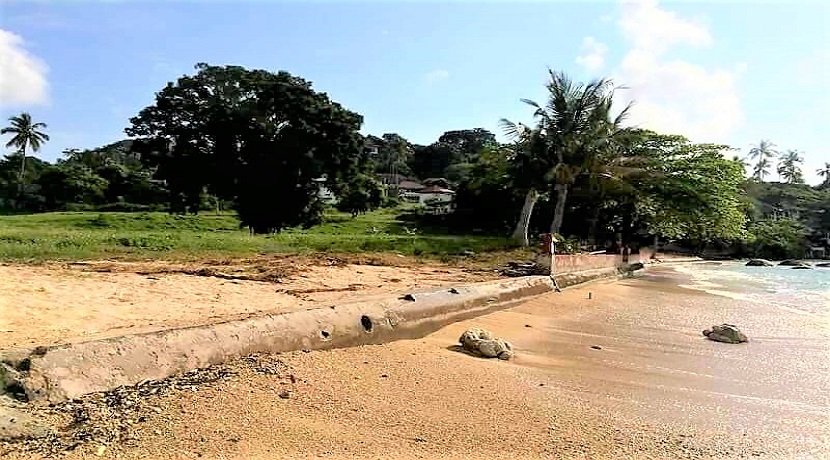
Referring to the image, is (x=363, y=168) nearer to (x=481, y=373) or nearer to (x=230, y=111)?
(x=230, y=111)

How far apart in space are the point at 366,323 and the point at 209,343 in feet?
7.30

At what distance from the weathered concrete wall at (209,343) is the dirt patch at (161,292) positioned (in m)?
0.58

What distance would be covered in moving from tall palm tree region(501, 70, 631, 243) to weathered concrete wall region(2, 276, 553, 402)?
1372 cm

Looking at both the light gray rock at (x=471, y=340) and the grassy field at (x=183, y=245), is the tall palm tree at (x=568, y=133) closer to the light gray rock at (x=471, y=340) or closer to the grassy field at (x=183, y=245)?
the grassy field at (x=183, y=245)

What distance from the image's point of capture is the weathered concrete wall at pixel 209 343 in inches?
149

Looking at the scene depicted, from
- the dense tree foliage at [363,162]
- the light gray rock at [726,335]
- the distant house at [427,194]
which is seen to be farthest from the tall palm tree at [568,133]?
the distant house at [427,194]

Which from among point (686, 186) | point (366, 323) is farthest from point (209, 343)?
point (686, 186)

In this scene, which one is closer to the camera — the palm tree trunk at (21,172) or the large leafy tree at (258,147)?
the large leafy tree at (258,147)

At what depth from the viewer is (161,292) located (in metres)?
7.43

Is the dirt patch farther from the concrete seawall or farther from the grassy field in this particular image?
the grassy field

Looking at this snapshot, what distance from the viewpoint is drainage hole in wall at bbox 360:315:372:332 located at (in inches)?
263

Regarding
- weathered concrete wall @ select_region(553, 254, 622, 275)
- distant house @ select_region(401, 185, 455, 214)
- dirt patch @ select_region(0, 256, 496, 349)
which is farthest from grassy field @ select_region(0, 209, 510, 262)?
distant house @ select_region(401, 185, 455, 214)

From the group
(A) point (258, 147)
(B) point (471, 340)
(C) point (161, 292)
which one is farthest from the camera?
(A) point (258, 147)

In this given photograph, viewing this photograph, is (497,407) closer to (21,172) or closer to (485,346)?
(485,346)
